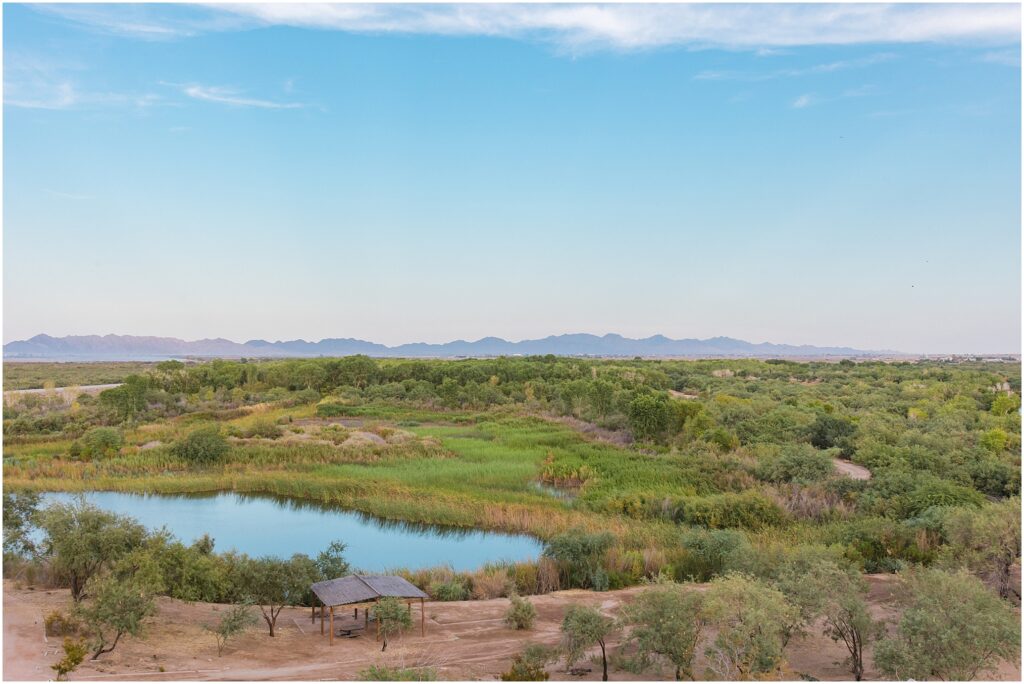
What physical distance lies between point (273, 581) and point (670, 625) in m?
7.39

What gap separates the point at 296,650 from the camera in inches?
440

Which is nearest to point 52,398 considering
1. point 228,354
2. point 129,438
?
point 129,438

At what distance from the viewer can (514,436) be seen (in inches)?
1378

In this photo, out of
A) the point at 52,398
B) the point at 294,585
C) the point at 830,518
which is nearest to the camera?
the point at 294,585

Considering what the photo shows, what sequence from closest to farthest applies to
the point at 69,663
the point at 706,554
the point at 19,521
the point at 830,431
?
the point at 69,663 → the point at 19,521 → the point at 706,554 → the point at 830,431

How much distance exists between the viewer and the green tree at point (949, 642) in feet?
30.8

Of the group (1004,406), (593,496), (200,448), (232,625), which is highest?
(1004,406)

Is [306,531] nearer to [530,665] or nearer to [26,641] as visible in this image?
[26,641]

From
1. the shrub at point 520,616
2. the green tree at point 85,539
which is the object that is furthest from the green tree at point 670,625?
the green tree at point 85,539

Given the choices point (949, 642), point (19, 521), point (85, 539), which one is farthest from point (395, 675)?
point (19, 521)

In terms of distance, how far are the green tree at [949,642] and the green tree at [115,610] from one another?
1128 centimetres

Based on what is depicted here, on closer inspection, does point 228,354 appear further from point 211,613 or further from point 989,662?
point 989,662

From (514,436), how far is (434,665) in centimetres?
2448

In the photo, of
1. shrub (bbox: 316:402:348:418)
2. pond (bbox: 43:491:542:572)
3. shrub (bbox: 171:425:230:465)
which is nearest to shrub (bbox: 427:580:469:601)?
pond (bbox: 43:491:542:572)
